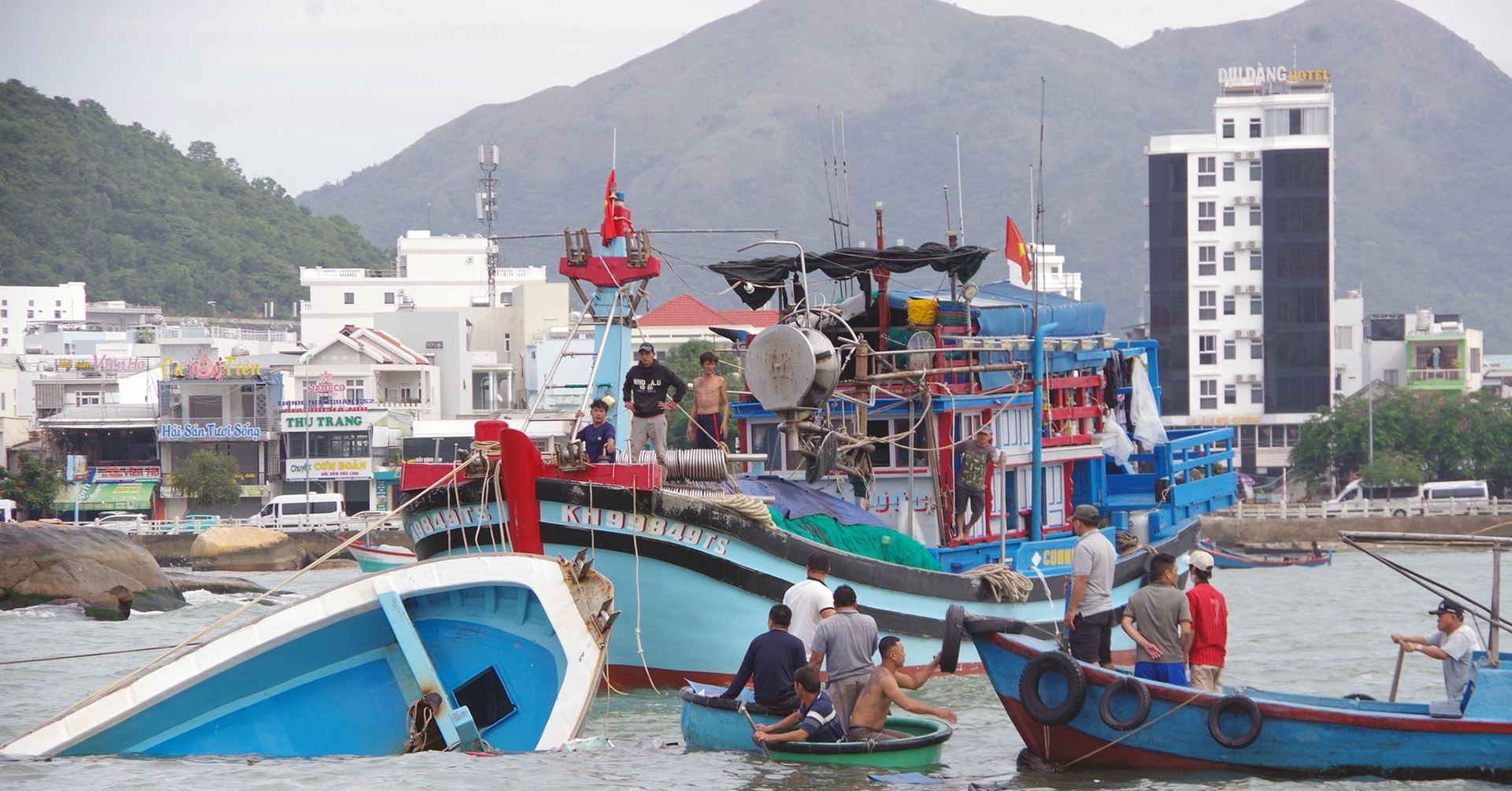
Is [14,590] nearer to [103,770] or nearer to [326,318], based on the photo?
[103,770]

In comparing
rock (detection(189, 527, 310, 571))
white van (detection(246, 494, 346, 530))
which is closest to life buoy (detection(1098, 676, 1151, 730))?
rock (detection(189, 527, 310, 571))

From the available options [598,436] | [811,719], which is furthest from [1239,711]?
[598,436]

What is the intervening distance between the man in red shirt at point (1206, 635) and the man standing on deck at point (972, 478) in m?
7.03

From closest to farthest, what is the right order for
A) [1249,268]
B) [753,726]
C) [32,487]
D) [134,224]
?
[753,726] < [32,487] < [1249,268] < [134,224]

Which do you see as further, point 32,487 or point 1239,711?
point 32,487

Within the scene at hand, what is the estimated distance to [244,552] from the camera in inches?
2117

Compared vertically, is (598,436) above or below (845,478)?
above

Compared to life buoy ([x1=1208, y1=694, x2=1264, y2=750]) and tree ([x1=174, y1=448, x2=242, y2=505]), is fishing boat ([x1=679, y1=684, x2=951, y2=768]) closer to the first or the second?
life buoy ([x1=1208, y1=694, x2=1264, y2=750])

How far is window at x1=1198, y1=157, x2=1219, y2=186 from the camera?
3024 inches

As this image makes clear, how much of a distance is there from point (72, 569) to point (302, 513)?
101ft

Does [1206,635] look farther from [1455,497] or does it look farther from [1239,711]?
[1455,497]

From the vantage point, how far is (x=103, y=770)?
12547mm

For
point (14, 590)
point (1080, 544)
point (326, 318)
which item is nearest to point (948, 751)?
point (1080, 544)

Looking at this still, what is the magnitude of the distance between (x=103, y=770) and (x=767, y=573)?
6.92 metres
